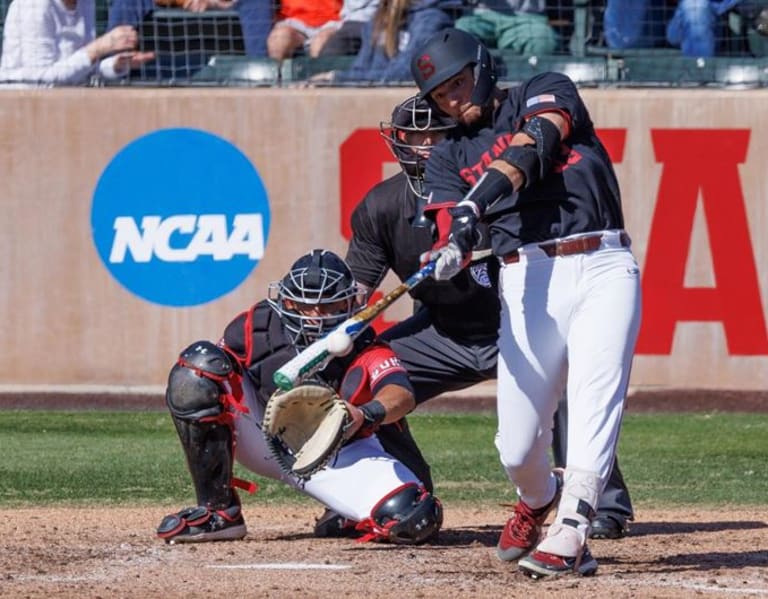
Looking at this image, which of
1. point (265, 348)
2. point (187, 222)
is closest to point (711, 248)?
point (187, 222)

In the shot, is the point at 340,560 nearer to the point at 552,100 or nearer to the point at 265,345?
the point at 265,345

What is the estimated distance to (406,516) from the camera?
19.7ft

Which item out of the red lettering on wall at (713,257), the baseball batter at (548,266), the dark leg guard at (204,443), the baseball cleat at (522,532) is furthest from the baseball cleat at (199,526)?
the red lettering on wall at (713,257)

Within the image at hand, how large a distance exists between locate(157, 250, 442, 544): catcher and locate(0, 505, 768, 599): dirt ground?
0.13 m

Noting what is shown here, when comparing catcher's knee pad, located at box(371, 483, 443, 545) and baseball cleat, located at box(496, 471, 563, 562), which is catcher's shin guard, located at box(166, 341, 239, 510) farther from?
baseball cleat, located at box(496, 471, 563, 562)

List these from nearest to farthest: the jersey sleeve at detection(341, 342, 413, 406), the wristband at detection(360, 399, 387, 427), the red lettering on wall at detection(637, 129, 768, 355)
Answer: the wristband at detection(360, 399, 387, 427)
the jersey sleeve at detection(341, 342, 413, 406)
the red lettering on wall at detection(637, 129, 768, 355)

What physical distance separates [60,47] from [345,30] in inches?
82.9

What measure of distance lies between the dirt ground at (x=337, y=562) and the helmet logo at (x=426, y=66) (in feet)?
5.58

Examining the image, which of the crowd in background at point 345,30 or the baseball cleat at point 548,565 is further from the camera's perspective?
the crowd in background at point 345,30

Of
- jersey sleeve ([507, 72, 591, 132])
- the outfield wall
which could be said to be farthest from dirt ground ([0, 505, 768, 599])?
the outfield wall

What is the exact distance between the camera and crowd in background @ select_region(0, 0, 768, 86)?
11.7 m

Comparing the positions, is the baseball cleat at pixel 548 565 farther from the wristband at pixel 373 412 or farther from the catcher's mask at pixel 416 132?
the catcher's mask at pixel 416 132

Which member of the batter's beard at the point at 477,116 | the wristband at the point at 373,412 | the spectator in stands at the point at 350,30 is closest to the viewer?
the batter's beard at the point at 477,116

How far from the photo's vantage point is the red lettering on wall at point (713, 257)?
11.1 m
